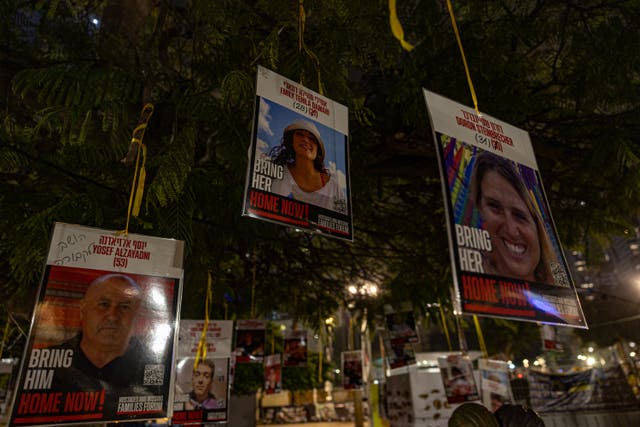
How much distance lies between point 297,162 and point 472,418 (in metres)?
1.77

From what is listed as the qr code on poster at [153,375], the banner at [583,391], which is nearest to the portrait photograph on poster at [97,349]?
the qr code on poster at [153,375]

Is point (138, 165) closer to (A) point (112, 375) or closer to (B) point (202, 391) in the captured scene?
(A) point (112, 375)

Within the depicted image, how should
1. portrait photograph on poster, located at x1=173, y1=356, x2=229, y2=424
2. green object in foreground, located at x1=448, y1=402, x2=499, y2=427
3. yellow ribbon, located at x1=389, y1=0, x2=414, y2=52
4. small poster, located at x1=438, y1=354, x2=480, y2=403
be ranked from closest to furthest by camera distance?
1. yellow ribbon, located at x1=389, y1=0, x2=414, y2=52
2. green object in foreground, located at x1=448, y1=402, x2=499, y2=427
3. portrait photograph on poster, located at x1=173, y1=356, x2=229, y2=424
4. small poster, located at x1=438, y1=354, x2=480, y2=403

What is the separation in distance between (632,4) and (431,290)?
3.44 m

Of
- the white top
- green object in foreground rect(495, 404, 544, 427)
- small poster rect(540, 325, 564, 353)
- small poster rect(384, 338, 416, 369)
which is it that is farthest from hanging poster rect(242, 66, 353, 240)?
small poster rect(540, 325, 564, 353)

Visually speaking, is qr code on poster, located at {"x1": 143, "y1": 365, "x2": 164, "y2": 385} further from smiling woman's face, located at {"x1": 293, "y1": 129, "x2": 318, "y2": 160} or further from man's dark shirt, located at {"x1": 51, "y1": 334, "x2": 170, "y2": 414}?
smiling woman's face, located at {"x1": 293, "y1": 129, "x2": 318, "y2": 160}

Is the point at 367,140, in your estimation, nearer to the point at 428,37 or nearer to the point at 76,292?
the point at 428,37

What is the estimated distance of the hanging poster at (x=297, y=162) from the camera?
67.6 inches

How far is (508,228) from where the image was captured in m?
1.86

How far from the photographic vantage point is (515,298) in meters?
1.67

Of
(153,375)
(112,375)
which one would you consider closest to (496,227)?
(153,375)

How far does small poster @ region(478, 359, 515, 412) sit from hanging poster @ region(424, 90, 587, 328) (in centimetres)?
467

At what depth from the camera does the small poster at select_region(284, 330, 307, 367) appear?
6664 mm

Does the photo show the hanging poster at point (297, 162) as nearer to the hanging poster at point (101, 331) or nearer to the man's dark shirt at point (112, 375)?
the hanging poster at point (101, 331)
